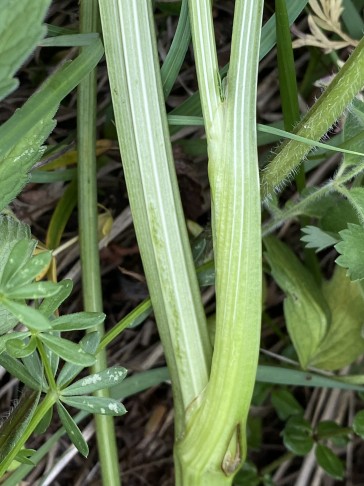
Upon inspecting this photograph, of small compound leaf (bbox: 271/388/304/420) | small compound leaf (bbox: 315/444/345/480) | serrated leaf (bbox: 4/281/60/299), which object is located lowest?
small compound leaf (bbox: 315/444/345/480)

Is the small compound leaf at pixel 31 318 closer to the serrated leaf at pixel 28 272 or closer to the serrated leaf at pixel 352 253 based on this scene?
the serrated leaf at pixel 28 272

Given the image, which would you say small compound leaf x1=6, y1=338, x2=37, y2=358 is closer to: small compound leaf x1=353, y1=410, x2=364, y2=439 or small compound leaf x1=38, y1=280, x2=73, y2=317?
small compound leaf x1=38, y1=280, x2=73, y2=317

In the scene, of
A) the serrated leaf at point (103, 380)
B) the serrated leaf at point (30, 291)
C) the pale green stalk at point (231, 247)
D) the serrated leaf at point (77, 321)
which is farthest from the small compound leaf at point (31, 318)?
the pale green stalk at point (231, 247)

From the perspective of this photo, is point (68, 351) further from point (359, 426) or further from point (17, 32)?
point (359, 426)

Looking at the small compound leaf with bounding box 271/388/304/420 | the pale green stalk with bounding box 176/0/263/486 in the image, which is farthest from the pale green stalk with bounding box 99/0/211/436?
the small compound leaf with bounding box 271/388/304/420

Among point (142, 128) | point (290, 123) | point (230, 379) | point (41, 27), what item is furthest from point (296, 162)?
point (41, 27)

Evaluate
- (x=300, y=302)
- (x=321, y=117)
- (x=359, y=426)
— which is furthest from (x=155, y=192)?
(x=359, y=426)

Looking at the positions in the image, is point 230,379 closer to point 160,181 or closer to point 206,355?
point 206,355
